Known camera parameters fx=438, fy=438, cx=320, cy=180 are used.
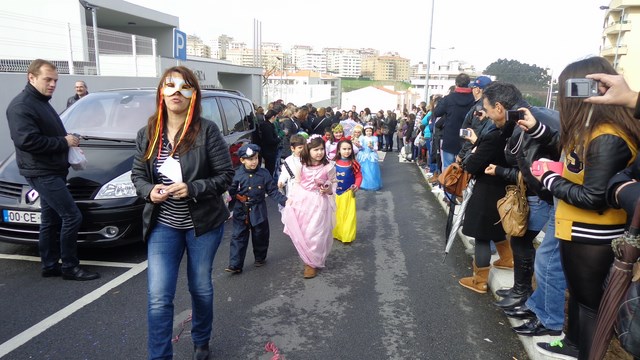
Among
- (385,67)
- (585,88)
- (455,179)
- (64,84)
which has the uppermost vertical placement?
(385,67)

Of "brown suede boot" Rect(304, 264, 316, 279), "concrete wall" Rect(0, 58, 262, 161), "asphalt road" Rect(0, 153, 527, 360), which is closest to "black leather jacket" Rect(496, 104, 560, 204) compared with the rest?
"asphalt road" Rect(0, 153, 527, 360)

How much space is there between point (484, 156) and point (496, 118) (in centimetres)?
37

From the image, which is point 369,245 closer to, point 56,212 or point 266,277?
point 266,277

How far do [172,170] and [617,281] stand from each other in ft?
7.99

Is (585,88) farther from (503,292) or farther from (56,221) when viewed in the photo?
(56,221)

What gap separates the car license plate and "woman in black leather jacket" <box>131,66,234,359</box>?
94.2 inches

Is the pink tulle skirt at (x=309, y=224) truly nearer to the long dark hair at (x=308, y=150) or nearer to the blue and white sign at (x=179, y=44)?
Result: the long dark hair at (x=308, y=150)

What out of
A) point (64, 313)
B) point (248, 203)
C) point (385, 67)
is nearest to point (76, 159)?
point (64, 313)

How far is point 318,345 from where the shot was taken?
3.29 m

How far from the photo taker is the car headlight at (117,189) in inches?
178

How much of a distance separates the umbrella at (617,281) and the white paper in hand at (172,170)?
2.37 metres

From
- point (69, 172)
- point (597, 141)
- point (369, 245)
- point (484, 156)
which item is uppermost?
point (597, 141)

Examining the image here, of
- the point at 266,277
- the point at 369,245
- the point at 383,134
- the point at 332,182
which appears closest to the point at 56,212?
the point at 266,277

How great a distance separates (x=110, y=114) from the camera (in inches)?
224
